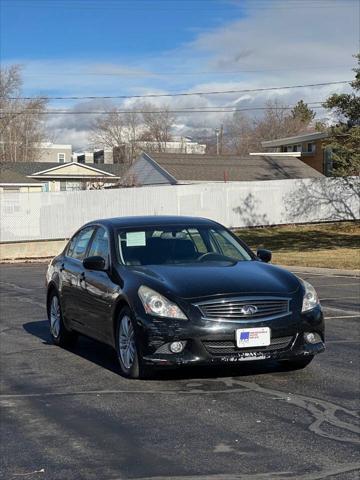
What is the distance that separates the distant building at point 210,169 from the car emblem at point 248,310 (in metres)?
37.2

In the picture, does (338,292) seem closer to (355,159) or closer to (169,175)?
(355,159)

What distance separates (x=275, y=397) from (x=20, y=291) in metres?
11.1

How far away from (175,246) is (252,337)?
1758 mm

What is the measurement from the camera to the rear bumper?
6641 millimetres

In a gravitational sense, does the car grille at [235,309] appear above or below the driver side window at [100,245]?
below

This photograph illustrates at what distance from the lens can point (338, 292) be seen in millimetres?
14797

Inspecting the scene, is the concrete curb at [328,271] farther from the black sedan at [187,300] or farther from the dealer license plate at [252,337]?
the dealer license plate at [252,337]

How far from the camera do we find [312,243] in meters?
31.2

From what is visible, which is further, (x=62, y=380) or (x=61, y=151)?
(x=61, y=151)

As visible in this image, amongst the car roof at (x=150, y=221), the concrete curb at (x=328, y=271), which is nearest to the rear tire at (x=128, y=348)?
the car roof at (x=150, y=221)

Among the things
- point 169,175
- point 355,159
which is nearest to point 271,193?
point 169,175

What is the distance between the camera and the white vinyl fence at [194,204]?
33719 millimetres

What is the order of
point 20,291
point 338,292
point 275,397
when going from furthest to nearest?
1. point 20,291
2. point 338,292
3. point 275,397

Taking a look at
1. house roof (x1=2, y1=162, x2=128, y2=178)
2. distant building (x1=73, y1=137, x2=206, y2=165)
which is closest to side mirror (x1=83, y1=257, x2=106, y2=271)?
house roof (x1=2, y1=162, x2=128, y2=178)
